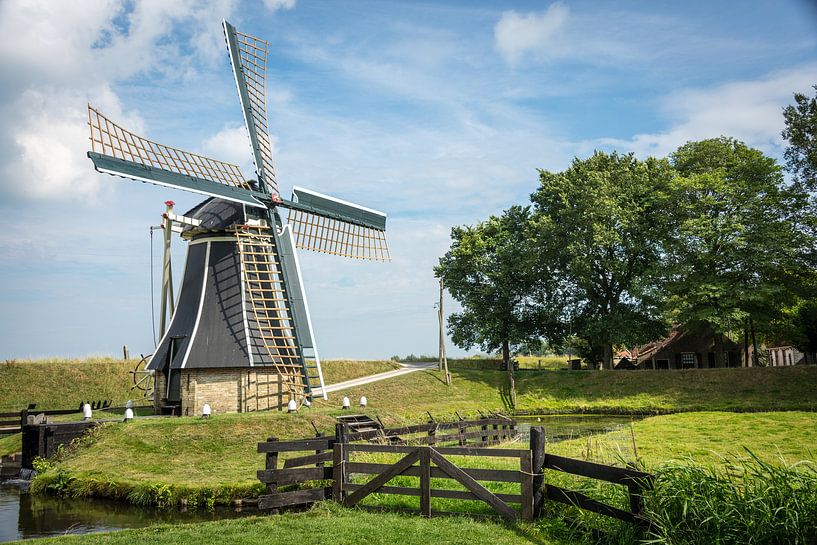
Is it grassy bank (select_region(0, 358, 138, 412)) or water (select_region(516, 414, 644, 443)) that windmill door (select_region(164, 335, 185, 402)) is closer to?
grassy bank (select_region(0, 358, 138, 412))

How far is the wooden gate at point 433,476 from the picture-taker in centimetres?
938

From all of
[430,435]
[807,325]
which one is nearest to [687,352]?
[807,325]

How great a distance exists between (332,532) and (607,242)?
3170 centimetres

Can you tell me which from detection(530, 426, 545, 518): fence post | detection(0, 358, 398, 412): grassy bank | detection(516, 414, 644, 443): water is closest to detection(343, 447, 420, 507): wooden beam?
detection(530, 426, 545, 518): fence post

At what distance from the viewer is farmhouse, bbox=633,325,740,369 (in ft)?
150

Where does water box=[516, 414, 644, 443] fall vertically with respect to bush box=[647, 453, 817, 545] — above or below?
below

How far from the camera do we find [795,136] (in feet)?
108

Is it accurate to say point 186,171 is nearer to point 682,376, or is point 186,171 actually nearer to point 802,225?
point 682,376

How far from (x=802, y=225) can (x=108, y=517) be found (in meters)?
36.8

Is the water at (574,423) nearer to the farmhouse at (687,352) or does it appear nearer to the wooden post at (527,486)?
the wooden post at (527,486)

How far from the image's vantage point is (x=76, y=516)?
44.9ft

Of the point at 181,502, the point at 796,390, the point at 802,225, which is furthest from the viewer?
the point at 802,225

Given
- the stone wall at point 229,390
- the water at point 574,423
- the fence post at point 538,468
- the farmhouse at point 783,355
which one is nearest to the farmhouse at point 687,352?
the farmhouse at point 783,355

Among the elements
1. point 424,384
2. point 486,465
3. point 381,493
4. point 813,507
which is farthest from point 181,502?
point 424,384
